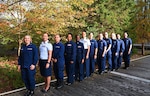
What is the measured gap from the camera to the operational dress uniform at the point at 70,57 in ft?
20.0

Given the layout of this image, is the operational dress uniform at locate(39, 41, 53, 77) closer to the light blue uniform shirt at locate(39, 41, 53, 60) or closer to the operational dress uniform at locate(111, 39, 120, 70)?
the light blue uniform shirt at locate(39, 41, 53, 60)

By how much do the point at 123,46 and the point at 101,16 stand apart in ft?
9.04

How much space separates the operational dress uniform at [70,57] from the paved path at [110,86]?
1.00ft

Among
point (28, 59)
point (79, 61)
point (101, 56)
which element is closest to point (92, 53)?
point (101, 56)

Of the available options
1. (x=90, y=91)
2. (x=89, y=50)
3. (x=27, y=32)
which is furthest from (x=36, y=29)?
(x=90, y=91)

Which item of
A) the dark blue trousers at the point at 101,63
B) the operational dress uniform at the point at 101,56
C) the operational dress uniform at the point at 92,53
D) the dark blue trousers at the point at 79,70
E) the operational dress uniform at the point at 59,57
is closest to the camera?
the operational dress uniform at the point at 59,57

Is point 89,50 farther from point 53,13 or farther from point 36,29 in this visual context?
point 36,29

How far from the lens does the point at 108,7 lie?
1083cm

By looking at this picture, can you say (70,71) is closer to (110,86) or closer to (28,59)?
(110,86)

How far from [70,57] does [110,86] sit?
4.86 ft

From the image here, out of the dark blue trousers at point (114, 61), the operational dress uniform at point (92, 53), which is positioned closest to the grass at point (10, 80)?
the operational dress uniform at point (92, 53)

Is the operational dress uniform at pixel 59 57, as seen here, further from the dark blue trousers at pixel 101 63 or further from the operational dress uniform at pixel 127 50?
the operational dress uniform at pixel 127 50

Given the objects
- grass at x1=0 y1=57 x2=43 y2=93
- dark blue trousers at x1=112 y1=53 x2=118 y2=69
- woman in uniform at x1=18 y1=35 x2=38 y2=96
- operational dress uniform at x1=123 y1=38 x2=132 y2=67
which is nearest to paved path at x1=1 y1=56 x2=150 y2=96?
dark blue trousers at x1=112 y1=53 x2=118 y2=69

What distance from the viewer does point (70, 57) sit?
6164mm
